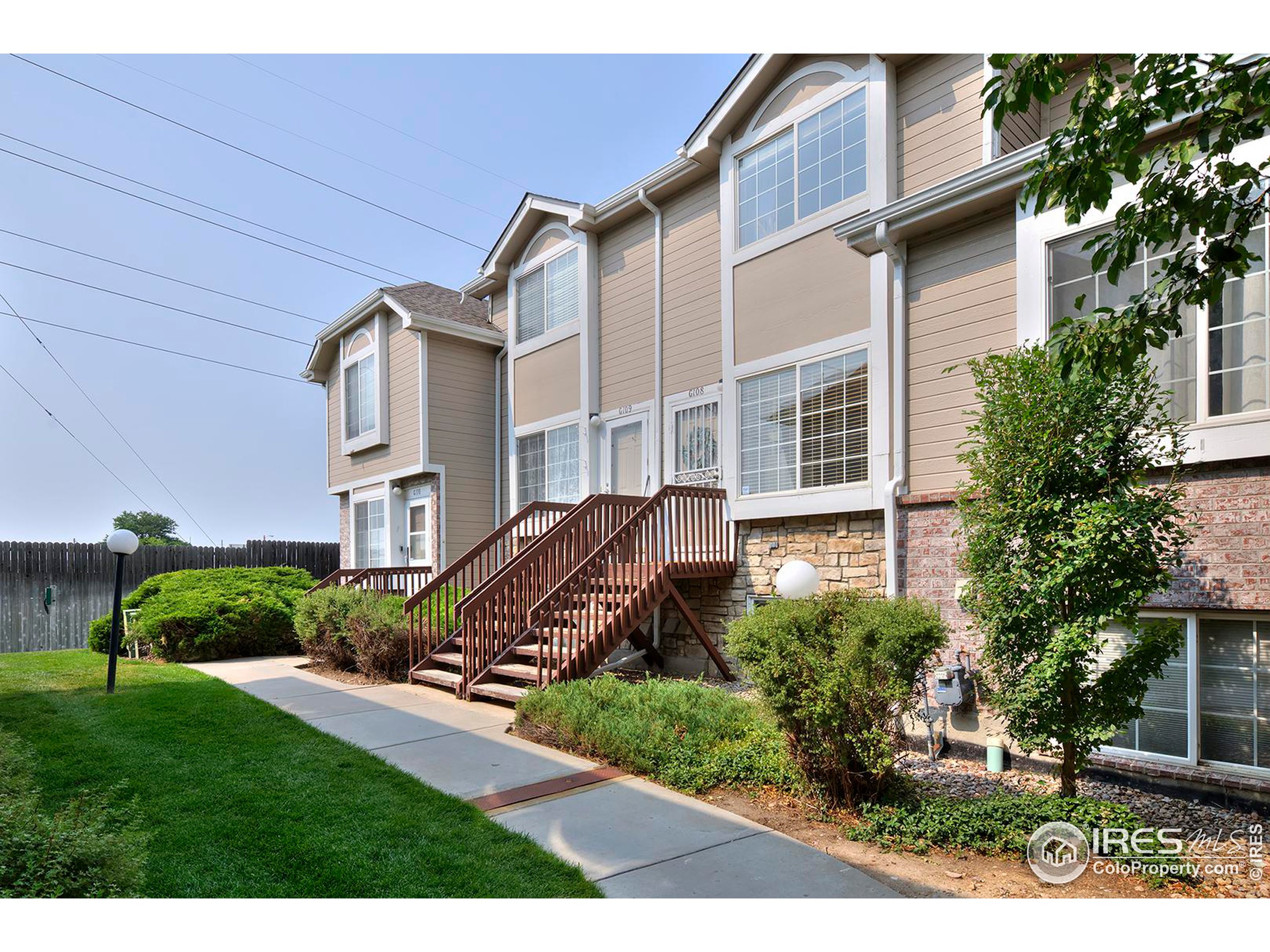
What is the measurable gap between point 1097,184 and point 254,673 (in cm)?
1045

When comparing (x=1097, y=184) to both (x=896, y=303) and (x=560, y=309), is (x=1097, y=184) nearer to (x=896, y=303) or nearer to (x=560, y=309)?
(x=896, y=303)

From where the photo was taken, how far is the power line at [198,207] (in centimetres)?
1402

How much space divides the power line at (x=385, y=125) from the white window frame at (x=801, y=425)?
20.2ft

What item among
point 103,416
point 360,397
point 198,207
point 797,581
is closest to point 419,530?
point 360,397

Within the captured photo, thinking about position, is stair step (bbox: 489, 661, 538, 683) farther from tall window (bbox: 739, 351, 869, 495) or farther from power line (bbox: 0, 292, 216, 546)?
power line (bbox: 0, 292, 216, 546)

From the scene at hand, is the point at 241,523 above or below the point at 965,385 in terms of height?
below

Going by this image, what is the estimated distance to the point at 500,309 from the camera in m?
15.0

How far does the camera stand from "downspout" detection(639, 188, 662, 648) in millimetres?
10539

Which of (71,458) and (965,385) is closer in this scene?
(965,385)

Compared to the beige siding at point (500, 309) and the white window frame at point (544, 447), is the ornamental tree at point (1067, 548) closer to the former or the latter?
the white window frame at point (544, 447)

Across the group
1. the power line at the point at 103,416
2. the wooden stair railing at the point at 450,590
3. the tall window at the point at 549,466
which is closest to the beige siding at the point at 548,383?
the tall window at the point at 549,466
